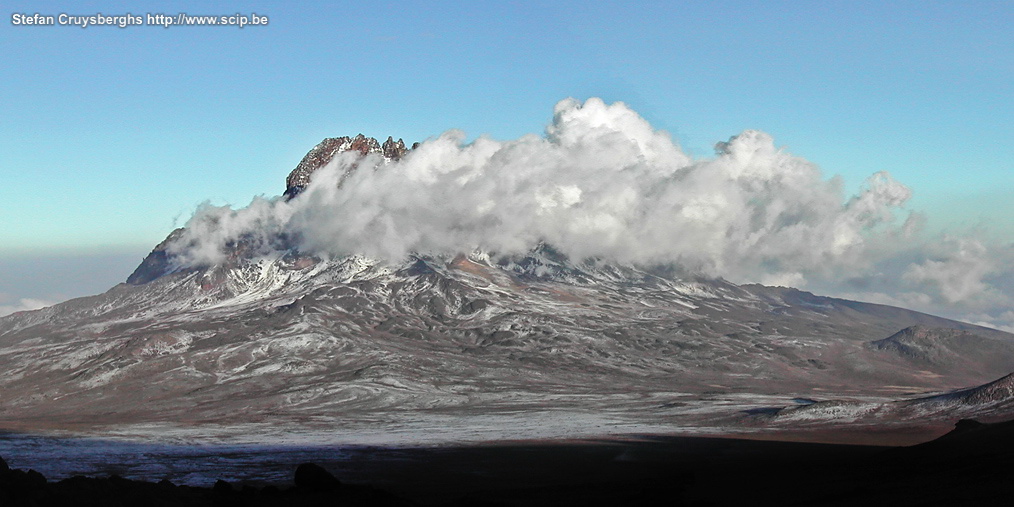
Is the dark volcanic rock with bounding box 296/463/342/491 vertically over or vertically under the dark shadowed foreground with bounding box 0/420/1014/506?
over

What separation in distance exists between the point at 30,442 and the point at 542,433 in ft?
260

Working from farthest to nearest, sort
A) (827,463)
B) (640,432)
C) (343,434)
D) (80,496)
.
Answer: (343,434), (640,432), (827,463), (80,496)

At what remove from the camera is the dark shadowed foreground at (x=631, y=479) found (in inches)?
2281

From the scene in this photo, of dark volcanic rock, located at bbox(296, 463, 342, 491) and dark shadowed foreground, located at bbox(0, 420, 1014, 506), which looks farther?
dark volcanic rock, located at bbox(296, 463, 342, 491)

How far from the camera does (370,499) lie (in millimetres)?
65875

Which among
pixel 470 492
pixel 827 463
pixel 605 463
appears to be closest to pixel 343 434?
pixel 605 463

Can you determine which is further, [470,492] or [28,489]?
[470,492]

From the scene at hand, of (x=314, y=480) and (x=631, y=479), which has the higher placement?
(x=314, y=480)

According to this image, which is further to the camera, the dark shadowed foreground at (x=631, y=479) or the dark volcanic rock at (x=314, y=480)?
the dark volcanic rock at (x=314, y=480)

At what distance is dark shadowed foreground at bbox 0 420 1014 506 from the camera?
57.9m

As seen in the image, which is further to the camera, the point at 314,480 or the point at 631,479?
the point at 631,479

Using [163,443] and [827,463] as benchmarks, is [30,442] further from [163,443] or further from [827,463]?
[827,463]

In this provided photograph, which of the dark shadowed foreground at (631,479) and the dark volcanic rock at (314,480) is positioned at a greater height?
the dark volcanic rock at (314,480)

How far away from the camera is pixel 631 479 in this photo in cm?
9150
